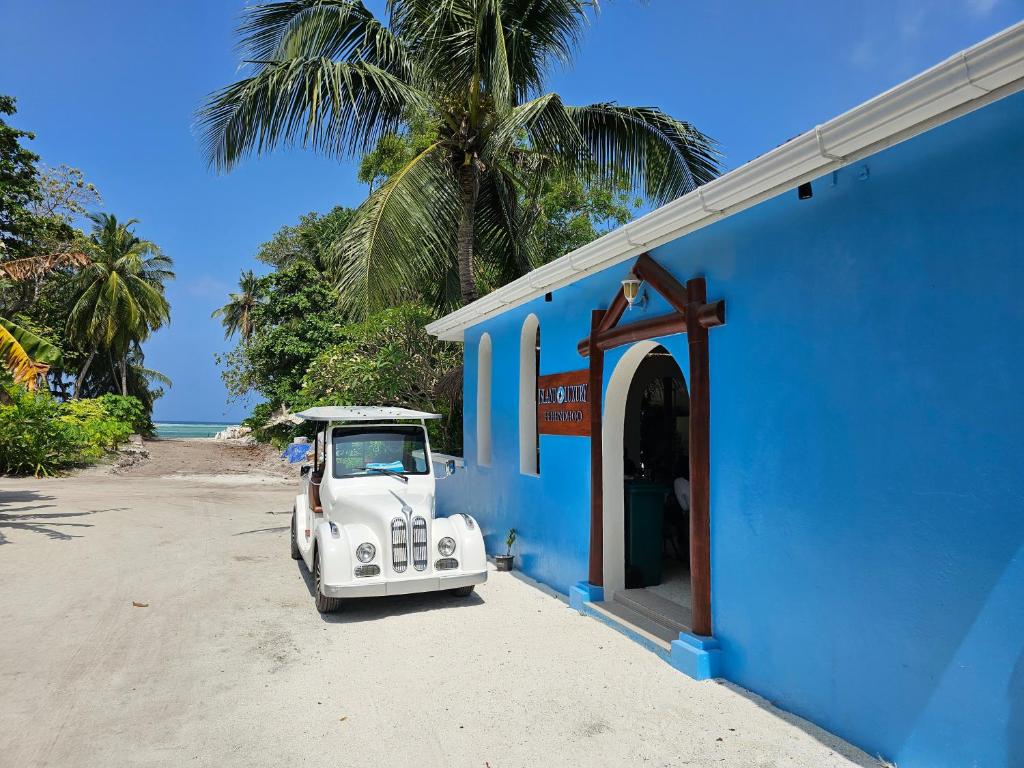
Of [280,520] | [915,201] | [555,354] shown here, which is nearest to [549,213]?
[280,520]

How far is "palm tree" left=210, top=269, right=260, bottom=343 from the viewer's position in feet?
132

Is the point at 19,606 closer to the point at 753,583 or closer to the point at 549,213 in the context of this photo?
the point at 753,583

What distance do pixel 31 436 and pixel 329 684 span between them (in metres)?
18.6

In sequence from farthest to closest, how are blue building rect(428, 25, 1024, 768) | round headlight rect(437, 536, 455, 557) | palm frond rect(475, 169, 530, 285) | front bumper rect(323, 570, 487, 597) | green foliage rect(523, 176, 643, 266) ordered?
1. green foliage rect(523, 176, 643, 266)
2. palm frond rect(475, 169, 530, 285)
3. round headlight rect(437, 536, 455, 557)
4. front bumper rect(323, 570, 487, 597)
5. blue building rect(428, 25, 1024, 768)

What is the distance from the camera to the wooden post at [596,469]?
663cm

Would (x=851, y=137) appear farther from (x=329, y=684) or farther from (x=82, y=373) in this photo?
(x=82, y=373)

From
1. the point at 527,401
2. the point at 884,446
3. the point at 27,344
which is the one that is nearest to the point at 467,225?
the point at 527,401

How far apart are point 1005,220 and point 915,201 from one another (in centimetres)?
49

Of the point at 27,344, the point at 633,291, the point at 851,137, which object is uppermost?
the point at 851,137

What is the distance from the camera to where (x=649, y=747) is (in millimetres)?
3959

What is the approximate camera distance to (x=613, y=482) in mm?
6660

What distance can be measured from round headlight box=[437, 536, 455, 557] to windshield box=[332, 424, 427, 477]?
90cm

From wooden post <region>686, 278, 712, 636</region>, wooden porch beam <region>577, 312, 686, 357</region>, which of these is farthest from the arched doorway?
wooden post <region>686, 278, 712, 636</region>

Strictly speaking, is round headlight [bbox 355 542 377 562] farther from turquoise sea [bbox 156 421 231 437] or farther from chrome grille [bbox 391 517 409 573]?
turquoise sea [bbox 156 421 231 437]
